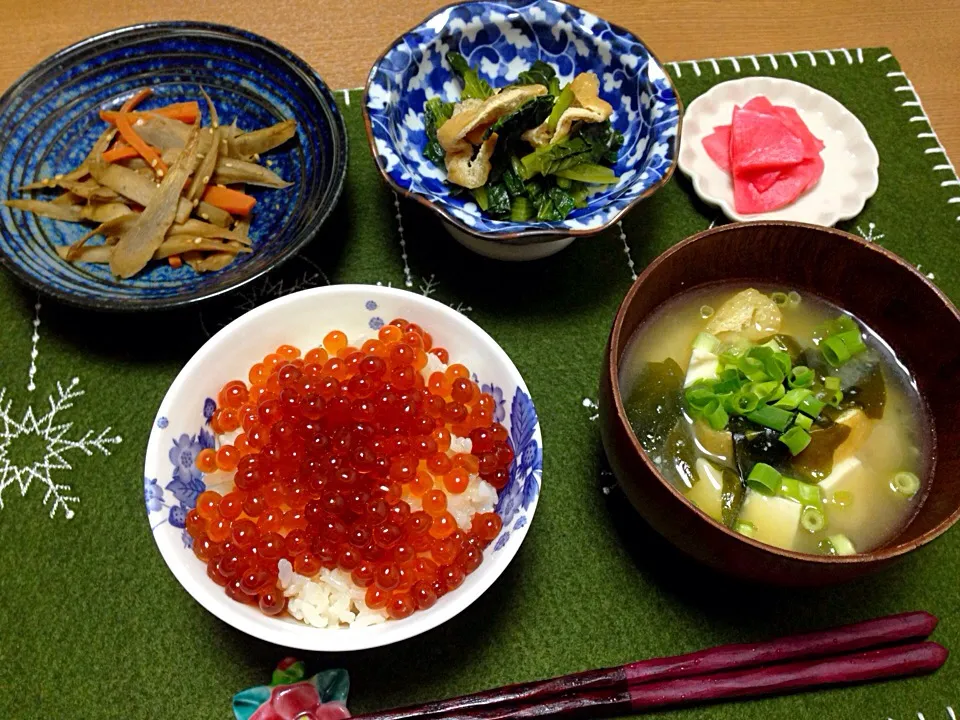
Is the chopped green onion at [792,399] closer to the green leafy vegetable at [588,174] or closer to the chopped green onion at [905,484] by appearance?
the chopped green onion at [905,484]

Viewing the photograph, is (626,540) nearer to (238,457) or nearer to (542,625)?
(542,625)

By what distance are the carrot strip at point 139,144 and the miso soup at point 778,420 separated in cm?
96

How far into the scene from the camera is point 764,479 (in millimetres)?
1066

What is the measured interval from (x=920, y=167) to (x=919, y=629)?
994mm

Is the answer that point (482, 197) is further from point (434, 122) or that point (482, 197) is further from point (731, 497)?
point (731, 497)

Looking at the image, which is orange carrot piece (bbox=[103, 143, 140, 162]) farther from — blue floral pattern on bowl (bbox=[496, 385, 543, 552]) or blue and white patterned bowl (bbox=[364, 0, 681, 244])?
blue floral pattern on bowl (bbox=[496, 385, 543, 552])

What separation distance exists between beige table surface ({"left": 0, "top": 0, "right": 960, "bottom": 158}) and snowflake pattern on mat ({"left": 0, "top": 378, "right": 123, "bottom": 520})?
34.4 inches

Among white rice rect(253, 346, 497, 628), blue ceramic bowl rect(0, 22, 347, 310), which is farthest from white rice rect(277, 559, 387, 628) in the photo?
blue ceramic bowl rect(0, 22, 347, 310)

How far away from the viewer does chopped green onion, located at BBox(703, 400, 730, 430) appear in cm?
110

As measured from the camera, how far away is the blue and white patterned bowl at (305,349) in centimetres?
98

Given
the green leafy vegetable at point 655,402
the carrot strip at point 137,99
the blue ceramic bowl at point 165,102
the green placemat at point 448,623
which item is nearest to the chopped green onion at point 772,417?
the green leafy vegetable at point 655,402

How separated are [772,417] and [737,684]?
0.39 meters

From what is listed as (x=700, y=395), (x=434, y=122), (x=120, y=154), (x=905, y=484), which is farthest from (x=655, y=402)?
(x=120, y=154)

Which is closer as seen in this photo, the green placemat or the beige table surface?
the green placemat
